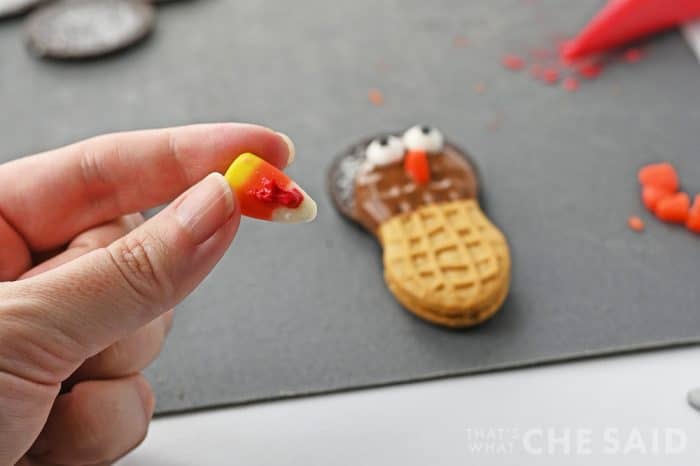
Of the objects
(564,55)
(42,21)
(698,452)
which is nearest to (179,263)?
(698,452)

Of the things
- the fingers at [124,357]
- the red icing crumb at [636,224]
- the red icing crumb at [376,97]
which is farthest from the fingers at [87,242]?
the red icing crumb at [636,224]

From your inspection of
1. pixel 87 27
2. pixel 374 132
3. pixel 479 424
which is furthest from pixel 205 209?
pixel 87 27

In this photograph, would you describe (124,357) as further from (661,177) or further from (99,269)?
(661,177)

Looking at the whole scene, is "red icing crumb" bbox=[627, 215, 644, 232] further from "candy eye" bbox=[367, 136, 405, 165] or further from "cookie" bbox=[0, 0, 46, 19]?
"cookie" bbox=[0, 0, 46, 19]

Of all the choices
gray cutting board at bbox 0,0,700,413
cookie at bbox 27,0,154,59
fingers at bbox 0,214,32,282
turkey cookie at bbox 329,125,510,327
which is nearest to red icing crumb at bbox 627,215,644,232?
gray cutting board at bbox 0,0,700,413

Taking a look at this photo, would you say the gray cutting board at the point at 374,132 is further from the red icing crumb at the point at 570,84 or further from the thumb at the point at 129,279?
the thumb at the point at 129,279

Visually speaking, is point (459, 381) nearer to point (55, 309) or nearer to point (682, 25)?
point (55, 309)
